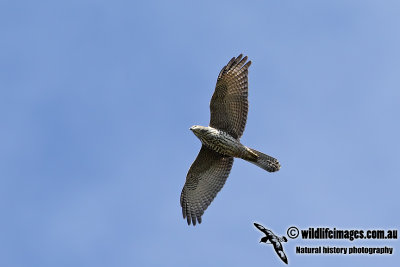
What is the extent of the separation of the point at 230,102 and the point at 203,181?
2679 millimetres

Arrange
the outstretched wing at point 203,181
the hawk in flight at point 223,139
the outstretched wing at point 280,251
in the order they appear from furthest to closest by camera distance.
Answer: the outstretched wing at point 203,181 → the hawk in flight at point 223,139 → the outstretched wing at point 280,251

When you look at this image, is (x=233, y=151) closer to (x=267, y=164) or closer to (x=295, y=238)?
(x=267, y=164)

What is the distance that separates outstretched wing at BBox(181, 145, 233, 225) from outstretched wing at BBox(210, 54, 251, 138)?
98 cm

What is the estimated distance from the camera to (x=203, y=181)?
96.1ft

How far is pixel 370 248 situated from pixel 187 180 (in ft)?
20.0

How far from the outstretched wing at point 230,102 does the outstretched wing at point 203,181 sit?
38.7 inches

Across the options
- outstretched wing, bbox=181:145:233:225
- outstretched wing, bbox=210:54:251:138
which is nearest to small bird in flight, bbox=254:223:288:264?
outstretched wing, bbox=181:145:233:225

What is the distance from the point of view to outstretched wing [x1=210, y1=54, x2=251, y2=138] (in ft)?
93.2

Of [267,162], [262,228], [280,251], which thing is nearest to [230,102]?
[267,162]

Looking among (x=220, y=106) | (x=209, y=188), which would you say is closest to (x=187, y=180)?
(x=209, y=188)

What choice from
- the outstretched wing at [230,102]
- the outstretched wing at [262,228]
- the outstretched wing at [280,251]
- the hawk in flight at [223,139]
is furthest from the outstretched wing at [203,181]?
the outstretched wing at [280,251]

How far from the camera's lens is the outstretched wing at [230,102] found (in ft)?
93.2

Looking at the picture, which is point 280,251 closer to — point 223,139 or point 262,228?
point 262,228

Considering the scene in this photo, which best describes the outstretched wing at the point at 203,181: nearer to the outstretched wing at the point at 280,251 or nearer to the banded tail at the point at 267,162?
the banded tail at the point at 267,162
